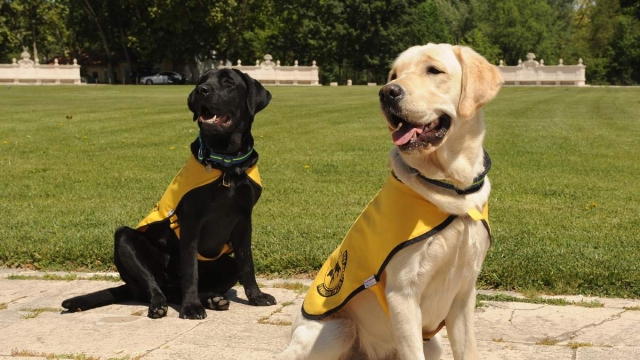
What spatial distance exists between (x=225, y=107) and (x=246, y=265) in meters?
1.20

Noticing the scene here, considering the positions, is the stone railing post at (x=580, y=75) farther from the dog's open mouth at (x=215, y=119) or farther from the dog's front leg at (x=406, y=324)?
the dog's front leg at (x=406, y=324)

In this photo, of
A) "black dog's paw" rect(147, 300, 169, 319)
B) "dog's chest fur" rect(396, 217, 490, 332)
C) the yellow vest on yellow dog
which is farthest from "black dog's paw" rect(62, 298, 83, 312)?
"dog's chest fur" rect(396, 217, 490, 332)

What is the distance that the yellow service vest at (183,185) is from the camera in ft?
17.9

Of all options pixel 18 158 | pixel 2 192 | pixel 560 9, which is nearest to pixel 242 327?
pixel 2 192

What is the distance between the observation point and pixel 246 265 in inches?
227

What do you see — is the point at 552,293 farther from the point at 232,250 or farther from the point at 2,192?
the point at 2,192

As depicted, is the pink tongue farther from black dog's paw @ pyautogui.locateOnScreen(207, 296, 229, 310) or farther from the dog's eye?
black dog's paw @ pyautogui.locateOnScreen(207, 296, 229, 310)

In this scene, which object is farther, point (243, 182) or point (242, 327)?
point (243, 182)

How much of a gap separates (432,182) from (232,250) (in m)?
2.58

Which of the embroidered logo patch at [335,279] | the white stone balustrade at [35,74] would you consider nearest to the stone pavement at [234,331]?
the embroidered logo patch at [335,279]

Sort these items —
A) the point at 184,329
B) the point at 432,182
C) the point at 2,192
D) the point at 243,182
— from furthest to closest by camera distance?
the point at 2,192, the point at 243,182, the point at 184,329, the point at 432,182

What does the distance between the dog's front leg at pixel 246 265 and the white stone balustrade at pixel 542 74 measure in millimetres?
59624

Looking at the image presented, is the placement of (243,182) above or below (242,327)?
above

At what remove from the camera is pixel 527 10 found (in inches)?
3462
